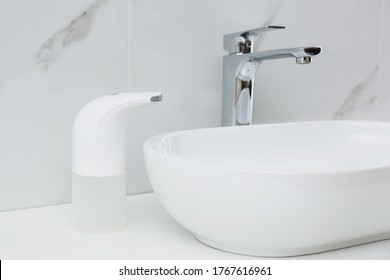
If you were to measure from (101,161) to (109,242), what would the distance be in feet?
0.35

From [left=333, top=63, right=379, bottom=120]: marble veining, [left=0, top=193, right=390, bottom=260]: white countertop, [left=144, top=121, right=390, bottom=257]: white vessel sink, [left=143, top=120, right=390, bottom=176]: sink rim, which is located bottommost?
[left=0, top=193, right=390, bottom=260]: white countertop

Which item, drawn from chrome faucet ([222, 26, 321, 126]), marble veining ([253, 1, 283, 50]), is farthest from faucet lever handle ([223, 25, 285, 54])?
marble veining ([253, 1, 283, 50])

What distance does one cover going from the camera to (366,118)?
3.73ft

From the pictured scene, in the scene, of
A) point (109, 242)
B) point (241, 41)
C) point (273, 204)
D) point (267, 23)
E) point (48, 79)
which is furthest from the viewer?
point (267, 23)

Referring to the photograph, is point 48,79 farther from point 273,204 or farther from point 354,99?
point 354,99

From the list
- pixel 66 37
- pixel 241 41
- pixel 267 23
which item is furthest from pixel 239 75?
pixel 66 37

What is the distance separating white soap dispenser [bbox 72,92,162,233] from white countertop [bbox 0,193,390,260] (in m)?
0.03

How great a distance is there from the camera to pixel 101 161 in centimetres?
62

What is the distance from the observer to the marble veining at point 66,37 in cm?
71

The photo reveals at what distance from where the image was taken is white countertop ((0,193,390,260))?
58 cm

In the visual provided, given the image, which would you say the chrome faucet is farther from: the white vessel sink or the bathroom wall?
the white vessel sink

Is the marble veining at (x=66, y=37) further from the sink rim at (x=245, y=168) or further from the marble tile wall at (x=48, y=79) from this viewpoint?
the sink rim at (x=245, y=168)

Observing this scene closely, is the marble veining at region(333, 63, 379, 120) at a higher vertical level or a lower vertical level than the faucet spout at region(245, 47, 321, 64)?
lower

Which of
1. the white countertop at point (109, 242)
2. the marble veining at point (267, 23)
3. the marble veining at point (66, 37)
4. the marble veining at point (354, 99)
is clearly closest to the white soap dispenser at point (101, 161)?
the white countertop at point (109, 242)
